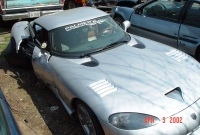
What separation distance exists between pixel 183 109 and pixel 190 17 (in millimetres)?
2767

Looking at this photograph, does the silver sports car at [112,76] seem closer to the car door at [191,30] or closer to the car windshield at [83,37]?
the car windshield at [83,37]

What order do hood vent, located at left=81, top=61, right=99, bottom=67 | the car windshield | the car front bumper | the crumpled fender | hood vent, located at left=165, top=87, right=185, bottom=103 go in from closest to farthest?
1. the car front bumper
2. hood vent, located at left=165, top=87, right=185, bottom=103
3. hood vent, located at left=81, top=61, right=99, bottom=67
4. the car windshield
5. the crumpled fender

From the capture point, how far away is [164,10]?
5.93m

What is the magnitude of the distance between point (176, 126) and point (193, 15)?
9.85ft

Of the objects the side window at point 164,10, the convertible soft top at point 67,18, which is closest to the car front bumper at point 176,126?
the convertible soft top at point 67,18

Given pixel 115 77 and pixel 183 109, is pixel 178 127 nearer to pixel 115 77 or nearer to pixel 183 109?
pixel 183 109

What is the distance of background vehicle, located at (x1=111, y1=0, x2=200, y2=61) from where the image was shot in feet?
17.3

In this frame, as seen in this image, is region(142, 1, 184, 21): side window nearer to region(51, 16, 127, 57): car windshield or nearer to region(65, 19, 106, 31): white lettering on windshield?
region(51, 16, 127, 57): car windshield

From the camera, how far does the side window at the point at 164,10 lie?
561cm

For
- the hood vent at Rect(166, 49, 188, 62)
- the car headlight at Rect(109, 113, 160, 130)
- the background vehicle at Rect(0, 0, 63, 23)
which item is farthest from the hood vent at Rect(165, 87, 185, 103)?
the background vehicle at Rect(0, 0, 63, 23)

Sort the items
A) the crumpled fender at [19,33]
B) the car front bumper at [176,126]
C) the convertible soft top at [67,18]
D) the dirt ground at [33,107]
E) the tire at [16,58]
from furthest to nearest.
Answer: the tire at [16,58]
the crumpled fender at [19,33]
the convertible soft top at [67,18]
the dirt ground at [33,107]
the car front bumper at [176,126]

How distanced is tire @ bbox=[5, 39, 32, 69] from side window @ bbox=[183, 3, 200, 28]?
126 inches

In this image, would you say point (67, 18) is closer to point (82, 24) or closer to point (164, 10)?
point (82, 24)
